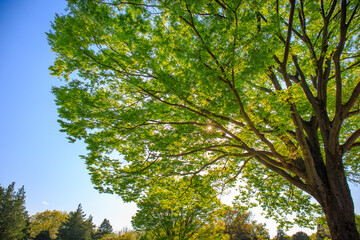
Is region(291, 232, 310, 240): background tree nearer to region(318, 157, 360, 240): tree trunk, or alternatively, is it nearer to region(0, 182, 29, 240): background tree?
region(318, 157, 360, 240): tree trunk

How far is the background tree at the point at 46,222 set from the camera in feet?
133

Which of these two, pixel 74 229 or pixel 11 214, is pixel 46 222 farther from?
pixel 11 214

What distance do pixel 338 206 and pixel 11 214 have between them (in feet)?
144

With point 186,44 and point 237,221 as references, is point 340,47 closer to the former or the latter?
point 186,44

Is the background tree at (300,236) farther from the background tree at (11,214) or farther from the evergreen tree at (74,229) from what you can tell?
the background tree at (11,214)

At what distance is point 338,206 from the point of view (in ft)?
13.3

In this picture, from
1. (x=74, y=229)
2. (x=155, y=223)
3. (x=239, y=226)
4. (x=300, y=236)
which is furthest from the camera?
(x=300, y=236)

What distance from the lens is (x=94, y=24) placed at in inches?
152

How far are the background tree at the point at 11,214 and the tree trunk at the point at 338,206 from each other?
1678 inches

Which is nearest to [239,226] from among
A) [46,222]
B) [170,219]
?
[170,219]

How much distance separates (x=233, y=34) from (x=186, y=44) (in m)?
1.41

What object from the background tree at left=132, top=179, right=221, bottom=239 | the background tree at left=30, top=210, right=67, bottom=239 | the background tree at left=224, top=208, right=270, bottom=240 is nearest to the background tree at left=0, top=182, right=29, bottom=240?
the background tree at left=30, top=210, right=67, bottom=239

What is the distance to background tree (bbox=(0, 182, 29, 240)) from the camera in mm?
27844

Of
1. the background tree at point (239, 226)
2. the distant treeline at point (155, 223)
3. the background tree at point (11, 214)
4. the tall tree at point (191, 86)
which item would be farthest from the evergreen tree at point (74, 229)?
the tall tree at point (191, 86)
